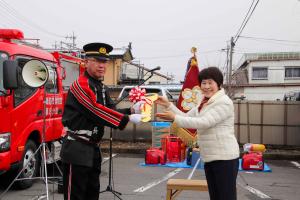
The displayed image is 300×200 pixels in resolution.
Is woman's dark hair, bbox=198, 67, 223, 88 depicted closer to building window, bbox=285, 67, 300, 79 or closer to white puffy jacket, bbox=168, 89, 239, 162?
white puffy jacket, bbox=168, 89, 239, 162

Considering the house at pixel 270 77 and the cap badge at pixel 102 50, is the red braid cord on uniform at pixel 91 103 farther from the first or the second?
the house at pixel 270 77

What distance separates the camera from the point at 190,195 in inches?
265

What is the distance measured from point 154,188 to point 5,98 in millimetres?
3160

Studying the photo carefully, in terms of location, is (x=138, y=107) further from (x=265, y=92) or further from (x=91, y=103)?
(x=265, y=92)

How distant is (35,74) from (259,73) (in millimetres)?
40699

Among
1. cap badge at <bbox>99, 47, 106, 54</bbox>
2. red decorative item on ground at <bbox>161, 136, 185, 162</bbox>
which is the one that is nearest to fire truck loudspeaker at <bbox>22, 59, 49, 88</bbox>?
cap badge at <bbox>99, 47, 106, 54</bbox>

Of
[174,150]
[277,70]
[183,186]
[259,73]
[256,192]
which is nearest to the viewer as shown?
[183,186]

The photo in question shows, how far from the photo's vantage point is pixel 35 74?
16.8 ft

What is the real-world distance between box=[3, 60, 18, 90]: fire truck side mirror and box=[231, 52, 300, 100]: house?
124 ft

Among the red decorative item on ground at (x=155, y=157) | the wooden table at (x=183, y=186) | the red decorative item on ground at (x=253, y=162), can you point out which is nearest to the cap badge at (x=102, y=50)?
the wooden table at (x=183, y=186)

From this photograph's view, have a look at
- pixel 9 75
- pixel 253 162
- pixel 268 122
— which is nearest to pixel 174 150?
pixel 253 162

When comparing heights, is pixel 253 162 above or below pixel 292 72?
below

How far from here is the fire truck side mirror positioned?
5430 millimetres

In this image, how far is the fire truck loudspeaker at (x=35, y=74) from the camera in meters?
5.04
